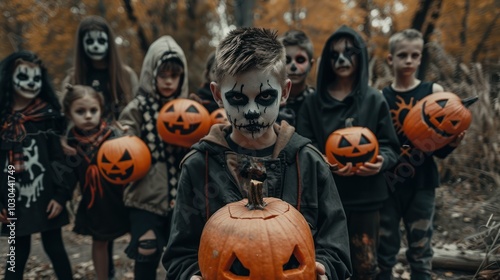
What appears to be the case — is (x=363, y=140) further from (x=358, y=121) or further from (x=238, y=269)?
(x=238, y=269)

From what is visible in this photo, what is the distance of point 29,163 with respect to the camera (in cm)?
351

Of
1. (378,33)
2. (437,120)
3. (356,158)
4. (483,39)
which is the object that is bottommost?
(356,158)

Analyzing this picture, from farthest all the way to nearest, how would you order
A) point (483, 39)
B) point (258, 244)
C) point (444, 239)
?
1. point (483, 39)
2. point (444, 239)
3. point (258, 244)

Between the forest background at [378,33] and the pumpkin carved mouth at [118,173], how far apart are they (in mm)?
3646

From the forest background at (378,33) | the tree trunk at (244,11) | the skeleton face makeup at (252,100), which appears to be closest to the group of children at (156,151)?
the skeleton face makeup at (252,100)

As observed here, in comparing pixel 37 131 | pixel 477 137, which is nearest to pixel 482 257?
pixel 477 137

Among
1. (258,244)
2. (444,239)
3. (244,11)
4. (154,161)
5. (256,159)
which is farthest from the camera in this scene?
(244,11)

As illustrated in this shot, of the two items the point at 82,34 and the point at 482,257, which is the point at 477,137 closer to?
the point at 482,257

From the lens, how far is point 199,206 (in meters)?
2.03

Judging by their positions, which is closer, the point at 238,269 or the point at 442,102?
the point at 238,269

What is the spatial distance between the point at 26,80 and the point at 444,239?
528 cm

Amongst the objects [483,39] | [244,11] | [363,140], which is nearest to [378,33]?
Result: [483,39]

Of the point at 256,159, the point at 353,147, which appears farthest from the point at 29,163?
the point at 353,147

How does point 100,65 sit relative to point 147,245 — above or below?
above
